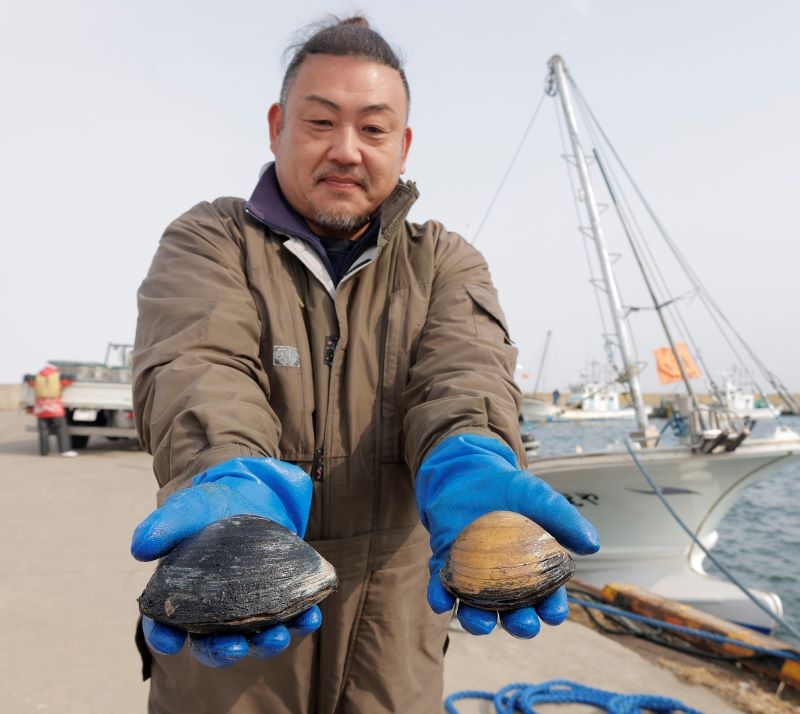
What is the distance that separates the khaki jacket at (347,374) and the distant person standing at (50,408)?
1135 centimetres

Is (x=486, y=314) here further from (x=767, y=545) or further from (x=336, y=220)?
(x=767, y=545)

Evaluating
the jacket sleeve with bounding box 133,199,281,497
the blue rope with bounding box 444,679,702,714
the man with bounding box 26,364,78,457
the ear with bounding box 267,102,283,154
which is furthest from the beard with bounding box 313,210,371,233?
the man with bounding box 26,364,78,457

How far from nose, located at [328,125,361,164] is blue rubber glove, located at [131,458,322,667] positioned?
3.34 ft

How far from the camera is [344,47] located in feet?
6.35

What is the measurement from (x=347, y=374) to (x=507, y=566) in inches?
31.4

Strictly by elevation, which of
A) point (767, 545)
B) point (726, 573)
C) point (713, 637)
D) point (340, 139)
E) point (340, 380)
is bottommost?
point (767, 545)

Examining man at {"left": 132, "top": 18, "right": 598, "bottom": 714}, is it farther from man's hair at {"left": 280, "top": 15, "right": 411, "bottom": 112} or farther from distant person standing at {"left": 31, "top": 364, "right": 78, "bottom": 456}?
distant person standing at {"left": 31, "top": 364, "right": 78, "bottom": 456}

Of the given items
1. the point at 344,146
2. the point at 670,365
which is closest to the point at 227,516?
the point at 344,146

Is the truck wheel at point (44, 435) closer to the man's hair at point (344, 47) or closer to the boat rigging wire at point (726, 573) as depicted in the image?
the boat rigging wire at point (726, 573)

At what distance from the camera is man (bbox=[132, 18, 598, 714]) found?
1488mm

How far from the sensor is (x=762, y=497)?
18891mm

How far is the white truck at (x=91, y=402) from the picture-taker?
1238 cm

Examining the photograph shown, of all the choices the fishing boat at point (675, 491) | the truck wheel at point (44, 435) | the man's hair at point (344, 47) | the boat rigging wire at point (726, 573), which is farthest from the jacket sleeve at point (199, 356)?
the truck wheel at point (44, 435)

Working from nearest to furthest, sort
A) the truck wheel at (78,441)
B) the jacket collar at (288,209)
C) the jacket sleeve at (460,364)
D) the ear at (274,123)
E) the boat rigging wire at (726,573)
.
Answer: the jacket sleeve at (460,364)
the jacket collar at (288,209)
the ear at (274,123)
the boat rigging wire at (726,573)
the truck wheel at (78,441)
